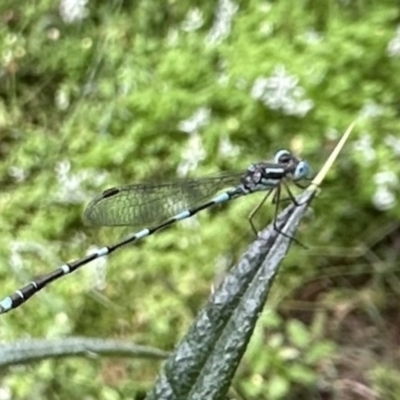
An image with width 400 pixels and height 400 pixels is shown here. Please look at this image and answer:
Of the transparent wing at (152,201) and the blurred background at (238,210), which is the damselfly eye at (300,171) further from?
the blurred background at (238,210)

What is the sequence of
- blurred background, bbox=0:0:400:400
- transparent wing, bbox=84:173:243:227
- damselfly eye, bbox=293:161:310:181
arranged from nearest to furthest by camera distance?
damselfly eye, bbox=293:161:310:181, transparent wing, bbox=84:173:243:227, blurred background, bbox=0:0:400:400

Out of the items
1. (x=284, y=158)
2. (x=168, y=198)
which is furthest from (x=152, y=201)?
(x=284, y=158)

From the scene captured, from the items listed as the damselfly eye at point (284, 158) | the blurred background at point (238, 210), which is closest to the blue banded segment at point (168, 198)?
the damselfly eye at point (284, 158)

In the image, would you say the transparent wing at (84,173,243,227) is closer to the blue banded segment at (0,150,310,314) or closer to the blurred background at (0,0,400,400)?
the blue banded segment at (0,150,310,314)

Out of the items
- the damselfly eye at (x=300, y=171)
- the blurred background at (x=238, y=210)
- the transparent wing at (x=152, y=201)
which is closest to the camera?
the damselfly eye at (x=300, y=171)

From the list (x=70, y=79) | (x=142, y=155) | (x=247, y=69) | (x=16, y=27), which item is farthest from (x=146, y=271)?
(x=16, y=27)

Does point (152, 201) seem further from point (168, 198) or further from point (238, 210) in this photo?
point (238, 210)

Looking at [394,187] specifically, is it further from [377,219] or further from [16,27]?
[16,27]

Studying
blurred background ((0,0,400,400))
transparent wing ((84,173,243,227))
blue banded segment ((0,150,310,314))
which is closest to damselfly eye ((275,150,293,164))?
blue banded segment ((0,150,310,314))
